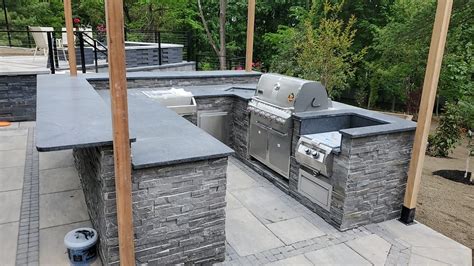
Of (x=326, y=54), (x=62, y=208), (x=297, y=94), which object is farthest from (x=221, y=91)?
(x=326, y=54)

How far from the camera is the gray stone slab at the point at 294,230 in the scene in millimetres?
3582

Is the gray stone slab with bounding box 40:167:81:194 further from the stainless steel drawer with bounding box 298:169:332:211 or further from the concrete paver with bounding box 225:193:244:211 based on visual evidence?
the stainless steel drawer with bounding box 298:169:332:211

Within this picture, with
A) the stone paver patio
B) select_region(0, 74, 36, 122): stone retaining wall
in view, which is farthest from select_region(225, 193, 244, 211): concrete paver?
select_region(0, 74, 36, 122): stone retaining wall

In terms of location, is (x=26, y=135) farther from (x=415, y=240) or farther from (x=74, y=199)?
(x=415, y=240)

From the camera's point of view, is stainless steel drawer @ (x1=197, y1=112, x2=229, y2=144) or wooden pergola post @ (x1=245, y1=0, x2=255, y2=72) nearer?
stainless steel drawer @ (x1=197, y1=112, x2=229, y2=144)

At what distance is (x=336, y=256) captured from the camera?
10.9 ft

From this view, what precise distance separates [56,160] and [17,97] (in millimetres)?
2593

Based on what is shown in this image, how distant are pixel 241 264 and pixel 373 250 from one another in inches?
50.7

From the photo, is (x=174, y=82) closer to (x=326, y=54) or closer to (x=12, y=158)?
(x=12, y=158)

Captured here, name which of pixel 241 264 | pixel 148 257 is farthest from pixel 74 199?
pixel 241 264

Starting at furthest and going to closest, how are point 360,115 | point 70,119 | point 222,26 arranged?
1. point 222,26
2. point 360,115
3. point 70,119

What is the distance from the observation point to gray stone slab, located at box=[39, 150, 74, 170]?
16.8ft

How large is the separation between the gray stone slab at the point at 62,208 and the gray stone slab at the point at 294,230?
1967 millimetres

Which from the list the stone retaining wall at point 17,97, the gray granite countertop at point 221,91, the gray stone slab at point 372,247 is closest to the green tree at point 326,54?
the gray granite countertop at point 221,91
